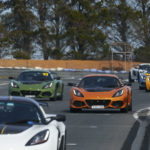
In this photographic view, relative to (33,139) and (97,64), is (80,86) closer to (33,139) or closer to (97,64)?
(33,139)

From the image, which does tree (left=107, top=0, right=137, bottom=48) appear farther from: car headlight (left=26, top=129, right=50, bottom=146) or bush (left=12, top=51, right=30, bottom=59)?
car headlight (left=26, top=129, right=50, bottom=146)

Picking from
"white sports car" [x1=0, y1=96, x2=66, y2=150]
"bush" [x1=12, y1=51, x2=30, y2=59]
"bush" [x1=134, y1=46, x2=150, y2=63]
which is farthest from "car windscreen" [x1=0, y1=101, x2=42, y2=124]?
"bush" [x1=134, y1=46, x2=150, y2=63]

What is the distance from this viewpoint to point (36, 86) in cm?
2522

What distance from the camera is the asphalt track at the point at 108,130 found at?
11.5 metres

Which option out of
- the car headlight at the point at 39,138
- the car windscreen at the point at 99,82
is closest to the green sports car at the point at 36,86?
the car windscreen at the point at 99,82

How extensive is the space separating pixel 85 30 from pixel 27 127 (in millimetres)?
73811

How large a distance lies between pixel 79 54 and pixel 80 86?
196 feet

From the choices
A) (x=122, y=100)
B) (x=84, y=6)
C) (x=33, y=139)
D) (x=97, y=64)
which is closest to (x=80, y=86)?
(x=122, y=100)

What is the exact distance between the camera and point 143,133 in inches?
534

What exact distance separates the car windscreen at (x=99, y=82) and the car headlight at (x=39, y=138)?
39.4 feet

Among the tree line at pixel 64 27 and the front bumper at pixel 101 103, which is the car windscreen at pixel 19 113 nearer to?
the front bumper at pixel 101 103

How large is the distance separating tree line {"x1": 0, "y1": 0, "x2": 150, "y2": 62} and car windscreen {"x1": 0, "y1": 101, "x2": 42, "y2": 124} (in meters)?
70.3

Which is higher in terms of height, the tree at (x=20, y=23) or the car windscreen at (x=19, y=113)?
the tree at (x=20, y=23)

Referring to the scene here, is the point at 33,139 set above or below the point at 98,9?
below
